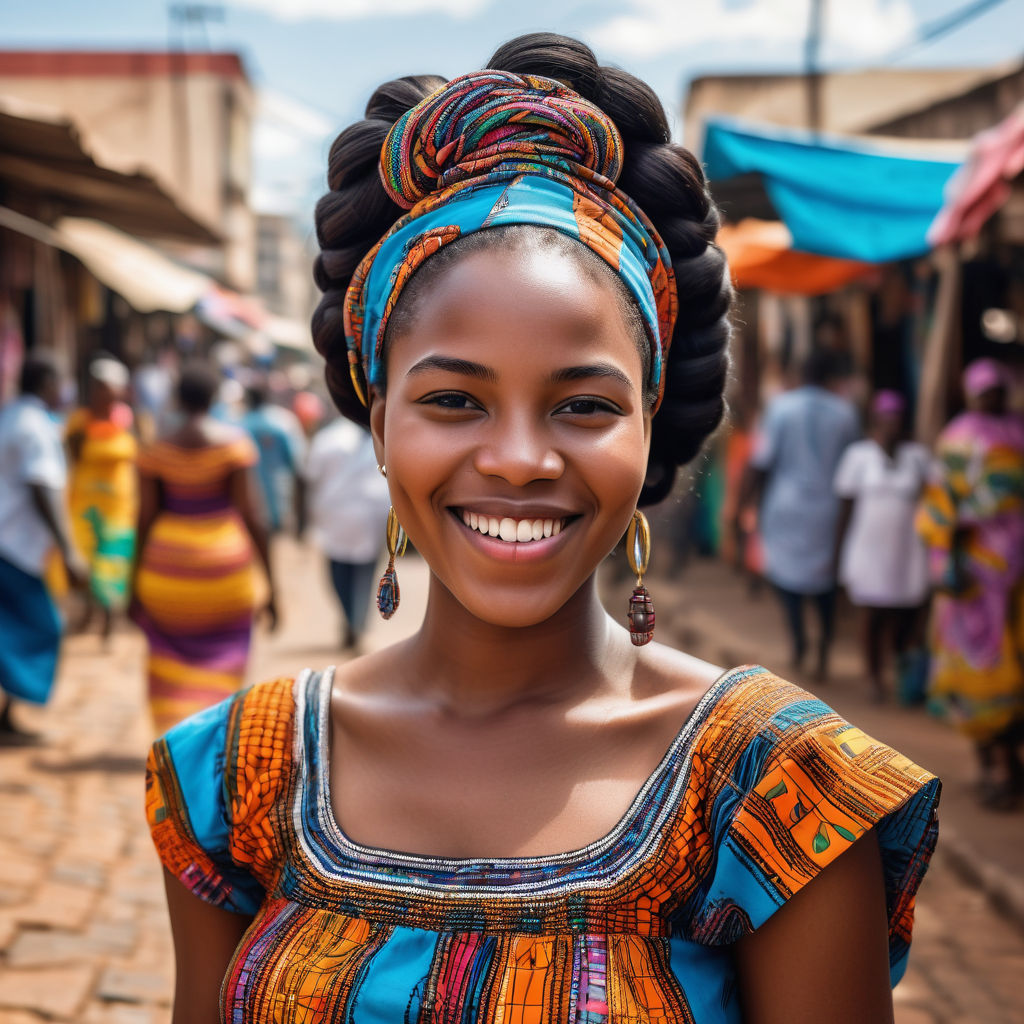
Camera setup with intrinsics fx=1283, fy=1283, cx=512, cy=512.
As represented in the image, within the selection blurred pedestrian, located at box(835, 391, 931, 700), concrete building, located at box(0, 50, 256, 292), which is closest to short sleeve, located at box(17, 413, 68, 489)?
blurred pedestrian, located at box(835, 391, 931, 700)

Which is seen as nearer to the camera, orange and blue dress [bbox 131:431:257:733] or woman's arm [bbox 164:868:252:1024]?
woman's arm [bbox 164:868:252:1024]

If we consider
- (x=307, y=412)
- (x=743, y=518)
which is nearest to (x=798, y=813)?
(x=743, y=518)

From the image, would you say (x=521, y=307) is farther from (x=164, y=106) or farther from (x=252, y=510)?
(x=164, y=106)

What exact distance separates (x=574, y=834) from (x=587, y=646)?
284 millimetres

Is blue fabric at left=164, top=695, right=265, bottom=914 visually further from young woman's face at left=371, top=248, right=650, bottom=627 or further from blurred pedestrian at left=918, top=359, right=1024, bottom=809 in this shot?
blurred pedestrian at left=918, top=359, right=1024, bottom=809

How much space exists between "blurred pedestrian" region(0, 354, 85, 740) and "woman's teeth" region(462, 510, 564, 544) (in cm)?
554

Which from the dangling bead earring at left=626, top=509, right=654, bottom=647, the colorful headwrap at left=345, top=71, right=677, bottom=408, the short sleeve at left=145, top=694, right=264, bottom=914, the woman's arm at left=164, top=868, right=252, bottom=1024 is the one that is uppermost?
the colorful headwrap at left=345, top=71, right=677, bottom=408

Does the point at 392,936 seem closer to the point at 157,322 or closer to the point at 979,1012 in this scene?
the point at 979,1012

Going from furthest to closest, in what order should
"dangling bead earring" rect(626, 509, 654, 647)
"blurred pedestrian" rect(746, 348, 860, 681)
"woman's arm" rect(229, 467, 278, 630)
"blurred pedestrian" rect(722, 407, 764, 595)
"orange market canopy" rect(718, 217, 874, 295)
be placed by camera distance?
"blurred pedestrian" rect(722, 407, 764, 595) → "orange market canopy" rect(718, 217, 874, 295) → "blurred pedestrian" rect(746, 348, 860, 681) → "woman's arm" rect(229, 467, 278, 630) → "dangling bead earring" rect(626, 509, 654, 647)

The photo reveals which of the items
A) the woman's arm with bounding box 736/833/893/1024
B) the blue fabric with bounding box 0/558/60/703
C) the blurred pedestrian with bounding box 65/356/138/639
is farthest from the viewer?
the blurred pedestrian with bounding box 65/356/138/639

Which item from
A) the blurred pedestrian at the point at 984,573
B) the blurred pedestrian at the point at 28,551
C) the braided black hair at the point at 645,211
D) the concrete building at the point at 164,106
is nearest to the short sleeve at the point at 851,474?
the blurred pedestrian at the point at 984,573

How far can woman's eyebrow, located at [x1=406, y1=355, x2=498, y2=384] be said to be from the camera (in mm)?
1523

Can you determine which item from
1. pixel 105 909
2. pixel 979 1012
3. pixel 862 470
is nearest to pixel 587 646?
pixel 979 1012

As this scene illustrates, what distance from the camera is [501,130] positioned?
1602mm
